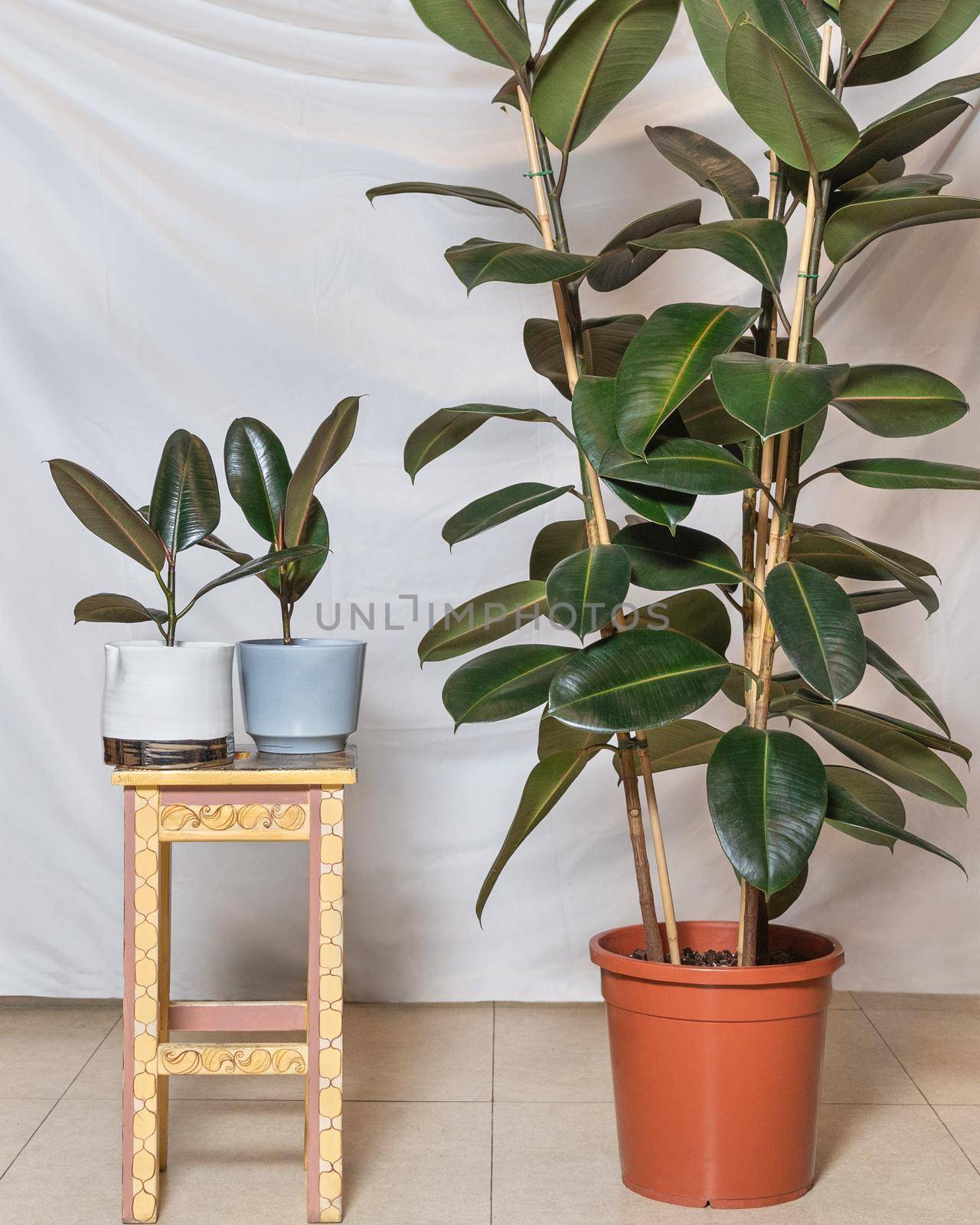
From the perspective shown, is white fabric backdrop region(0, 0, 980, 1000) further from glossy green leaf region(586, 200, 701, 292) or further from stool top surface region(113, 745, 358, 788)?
stool top surface region(113, 745, 358, 788)

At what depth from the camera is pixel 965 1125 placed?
1898 millimetres

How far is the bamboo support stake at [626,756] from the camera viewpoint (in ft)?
5.51

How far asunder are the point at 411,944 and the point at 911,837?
1.26 meters

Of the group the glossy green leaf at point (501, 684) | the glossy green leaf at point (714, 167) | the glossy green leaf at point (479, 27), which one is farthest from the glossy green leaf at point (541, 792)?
the glossy green leaf at point (479, 27)

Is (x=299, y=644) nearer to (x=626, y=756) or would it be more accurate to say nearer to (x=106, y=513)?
(x=106, y=513)

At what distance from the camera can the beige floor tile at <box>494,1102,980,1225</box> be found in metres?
1.60

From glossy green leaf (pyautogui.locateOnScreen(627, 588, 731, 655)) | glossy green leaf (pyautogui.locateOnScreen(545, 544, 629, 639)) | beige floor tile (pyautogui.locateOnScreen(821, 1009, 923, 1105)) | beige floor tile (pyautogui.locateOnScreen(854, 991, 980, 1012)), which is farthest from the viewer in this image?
beige floor tile (pyautogui.locateOnScreen(854, 991, 980, 1012))

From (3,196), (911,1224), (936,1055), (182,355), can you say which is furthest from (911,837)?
Result: (3,196)

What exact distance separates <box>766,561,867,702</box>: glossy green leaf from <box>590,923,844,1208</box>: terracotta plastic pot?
452 mm

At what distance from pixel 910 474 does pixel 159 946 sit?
3.84ft

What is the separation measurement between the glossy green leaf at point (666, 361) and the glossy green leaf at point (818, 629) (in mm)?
243

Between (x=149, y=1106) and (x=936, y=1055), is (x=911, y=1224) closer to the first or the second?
(x=936, y=1055)

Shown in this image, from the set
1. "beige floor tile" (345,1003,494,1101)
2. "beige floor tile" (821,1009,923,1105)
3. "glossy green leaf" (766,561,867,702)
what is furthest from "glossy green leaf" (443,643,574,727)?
"beige floor tile" (821,1009,923,1105)

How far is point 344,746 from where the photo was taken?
5.74ft
